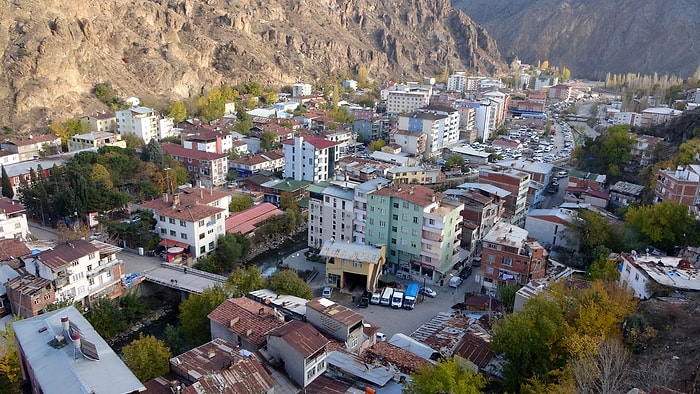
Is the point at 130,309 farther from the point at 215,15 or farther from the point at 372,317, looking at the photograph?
the point at 215,15

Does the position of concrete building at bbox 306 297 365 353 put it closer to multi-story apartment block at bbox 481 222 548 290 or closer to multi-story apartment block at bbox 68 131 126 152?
multi-story apartment block at bbox 481 222 548 290

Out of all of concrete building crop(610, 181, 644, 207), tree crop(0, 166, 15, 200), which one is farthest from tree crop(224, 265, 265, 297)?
concrete building crop(610, 181, 644, 207)

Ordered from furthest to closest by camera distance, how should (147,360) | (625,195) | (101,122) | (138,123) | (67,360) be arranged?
(101,122)
(138,123)
(625,195)
(147,360)
(67,360)

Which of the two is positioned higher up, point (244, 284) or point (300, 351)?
point (300, 351)

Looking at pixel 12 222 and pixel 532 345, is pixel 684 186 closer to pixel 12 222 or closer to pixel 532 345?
pixel 532 345

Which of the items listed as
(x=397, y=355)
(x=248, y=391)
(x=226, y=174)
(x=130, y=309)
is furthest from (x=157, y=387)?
(x=226, y=174)

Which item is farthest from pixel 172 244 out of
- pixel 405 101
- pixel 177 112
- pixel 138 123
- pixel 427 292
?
pixel 405 101

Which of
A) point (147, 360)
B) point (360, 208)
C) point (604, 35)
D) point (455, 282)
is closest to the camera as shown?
point (147, 360)
